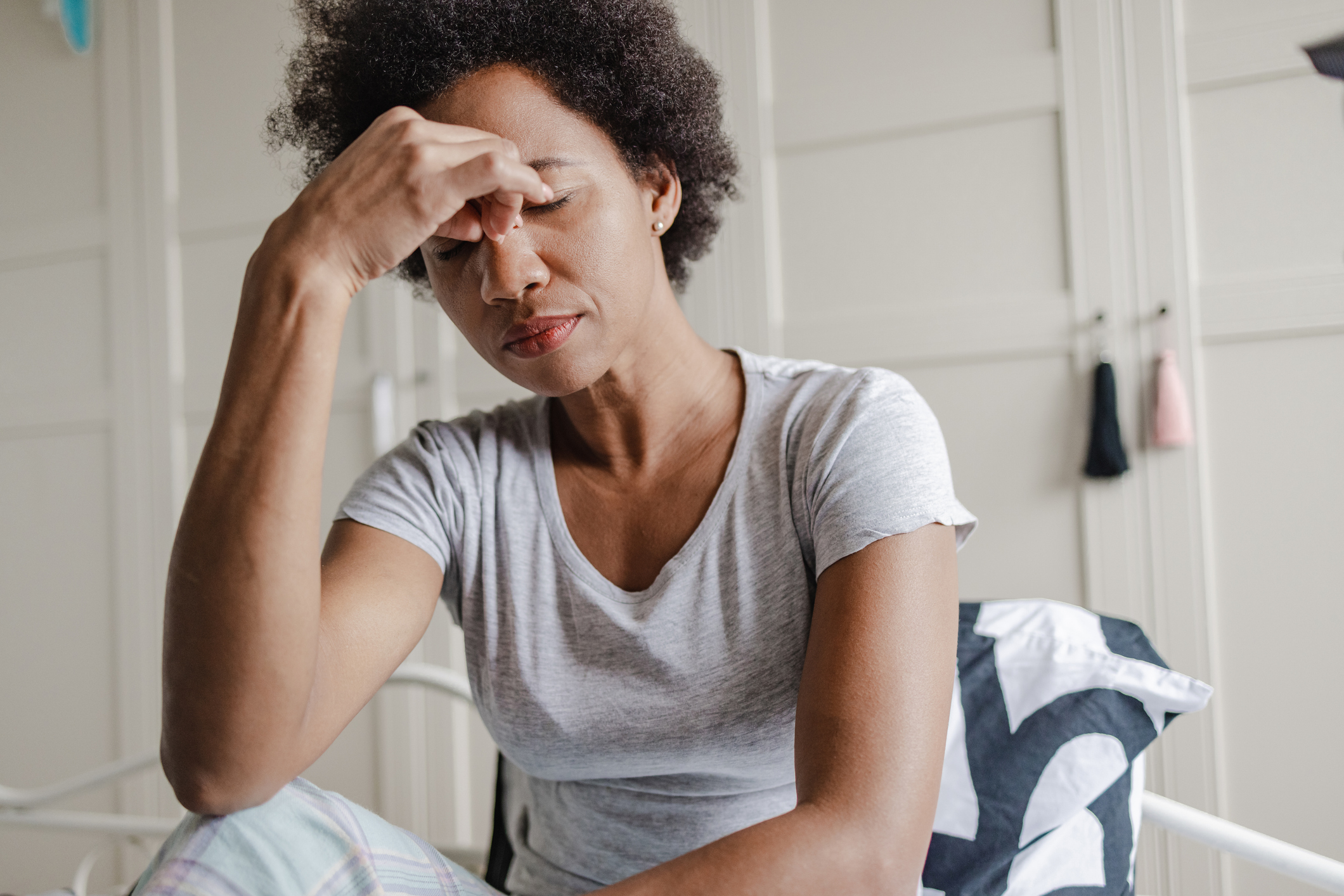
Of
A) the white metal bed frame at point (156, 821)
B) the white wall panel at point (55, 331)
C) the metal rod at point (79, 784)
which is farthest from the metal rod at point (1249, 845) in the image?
the white wall panel at point (55, 331)

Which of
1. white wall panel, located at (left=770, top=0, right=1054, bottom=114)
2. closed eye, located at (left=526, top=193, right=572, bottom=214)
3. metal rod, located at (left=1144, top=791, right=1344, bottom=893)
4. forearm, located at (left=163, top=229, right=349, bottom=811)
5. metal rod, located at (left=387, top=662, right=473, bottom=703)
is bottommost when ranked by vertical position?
metal rod, located at (left=1144, top=791, right=1344, bottom=893)

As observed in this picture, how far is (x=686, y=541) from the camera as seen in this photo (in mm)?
922

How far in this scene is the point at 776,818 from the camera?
67 centimetres

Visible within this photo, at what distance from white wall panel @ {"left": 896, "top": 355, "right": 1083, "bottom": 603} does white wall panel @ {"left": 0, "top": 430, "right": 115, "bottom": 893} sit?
7.10ft

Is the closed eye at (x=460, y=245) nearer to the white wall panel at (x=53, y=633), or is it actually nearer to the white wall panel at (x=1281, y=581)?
the white wall panel at (x=1281, y=581)

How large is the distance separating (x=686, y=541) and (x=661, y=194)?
384mm

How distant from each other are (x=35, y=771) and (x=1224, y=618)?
2.89 metres

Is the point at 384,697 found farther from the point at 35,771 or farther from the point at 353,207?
the point at 353,207

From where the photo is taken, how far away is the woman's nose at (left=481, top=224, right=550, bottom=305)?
2.69ft

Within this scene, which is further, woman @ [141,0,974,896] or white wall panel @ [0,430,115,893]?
white wall panel @ [0,430,115,893]

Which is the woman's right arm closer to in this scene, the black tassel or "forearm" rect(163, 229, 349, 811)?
"forearm" rect(163, 229, 349, 811)

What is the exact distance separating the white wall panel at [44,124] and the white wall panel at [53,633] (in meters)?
0.65

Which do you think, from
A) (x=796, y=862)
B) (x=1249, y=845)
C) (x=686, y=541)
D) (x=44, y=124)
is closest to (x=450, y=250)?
(x=686, y=541)

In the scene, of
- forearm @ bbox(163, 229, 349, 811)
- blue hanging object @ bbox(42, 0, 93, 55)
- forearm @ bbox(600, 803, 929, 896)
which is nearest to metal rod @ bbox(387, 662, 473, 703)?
forearm @ bbox(163, 229, 349, 811)
